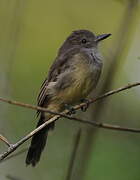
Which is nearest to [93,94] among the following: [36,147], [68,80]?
[68,80]

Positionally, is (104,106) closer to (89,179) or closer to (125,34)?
(125,34)

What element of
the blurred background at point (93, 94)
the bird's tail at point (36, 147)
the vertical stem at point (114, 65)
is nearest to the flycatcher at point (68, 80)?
the bird's tail at point (36, 147)

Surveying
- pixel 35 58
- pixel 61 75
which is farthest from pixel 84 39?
pixel 35 58

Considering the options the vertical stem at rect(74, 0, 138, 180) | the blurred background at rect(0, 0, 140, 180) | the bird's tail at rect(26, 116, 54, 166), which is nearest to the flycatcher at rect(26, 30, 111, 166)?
the bird's tail at rect(26, 116, 54, 166)

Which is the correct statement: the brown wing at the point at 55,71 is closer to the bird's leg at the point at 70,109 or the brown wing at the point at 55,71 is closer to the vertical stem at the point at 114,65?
the bird's leg at the point at 70,109

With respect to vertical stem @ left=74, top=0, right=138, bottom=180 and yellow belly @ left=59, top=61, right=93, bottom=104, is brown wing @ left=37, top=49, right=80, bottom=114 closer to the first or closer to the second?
yellow belly @ left=59, top=61, right=93, bottom=104

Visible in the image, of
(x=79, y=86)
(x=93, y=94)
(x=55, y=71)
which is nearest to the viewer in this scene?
(x=93, y=94)

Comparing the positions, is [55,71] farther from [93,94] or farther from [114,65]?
[114,65]
